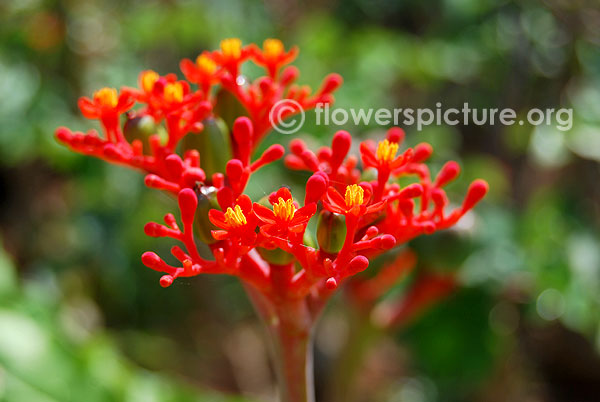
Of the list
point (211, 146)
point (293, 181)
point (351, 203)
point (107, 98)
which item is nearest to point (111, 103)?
point (107, 98)

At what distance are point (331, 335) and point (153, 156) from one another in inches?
65.2

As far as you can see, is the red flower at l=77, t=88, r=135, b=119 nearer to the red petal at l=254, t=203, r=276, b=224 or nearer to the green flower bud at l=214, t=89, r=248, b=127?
the green flower bud at l=214, t=89, r=248, b=127

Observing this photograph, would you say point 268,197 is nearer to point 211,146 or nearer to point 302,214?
point 302,214

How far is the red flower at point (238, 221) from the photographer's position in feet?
2.29

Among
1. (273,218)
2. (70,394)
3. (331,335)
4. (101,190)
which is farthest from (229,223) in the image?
(331,335)

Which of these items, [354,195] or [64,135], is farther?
[64,135]

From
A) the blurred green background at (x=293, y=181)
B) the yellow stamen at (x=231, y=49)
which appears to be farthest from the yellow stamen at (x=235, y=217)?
the blurred green background at (x=293, y=181)

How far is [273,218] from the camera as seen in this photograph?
0.70 metres

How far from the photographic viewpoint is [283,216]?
696 mm

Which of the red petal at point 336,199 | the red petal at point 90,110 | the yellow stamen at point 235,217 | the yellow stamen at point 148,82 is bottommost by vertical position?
the yellow stamen at point 235,217

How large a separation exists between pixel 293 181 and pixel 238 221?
2.60 feet

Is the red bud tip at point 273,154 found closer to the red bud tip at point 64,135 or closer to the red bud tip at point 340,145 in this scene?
the red bud tip at point 340,145

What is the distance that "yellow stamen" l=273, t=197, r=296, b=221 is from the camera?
693 millimetres

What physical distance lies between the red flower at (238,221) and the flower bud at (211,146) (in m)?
0.18
